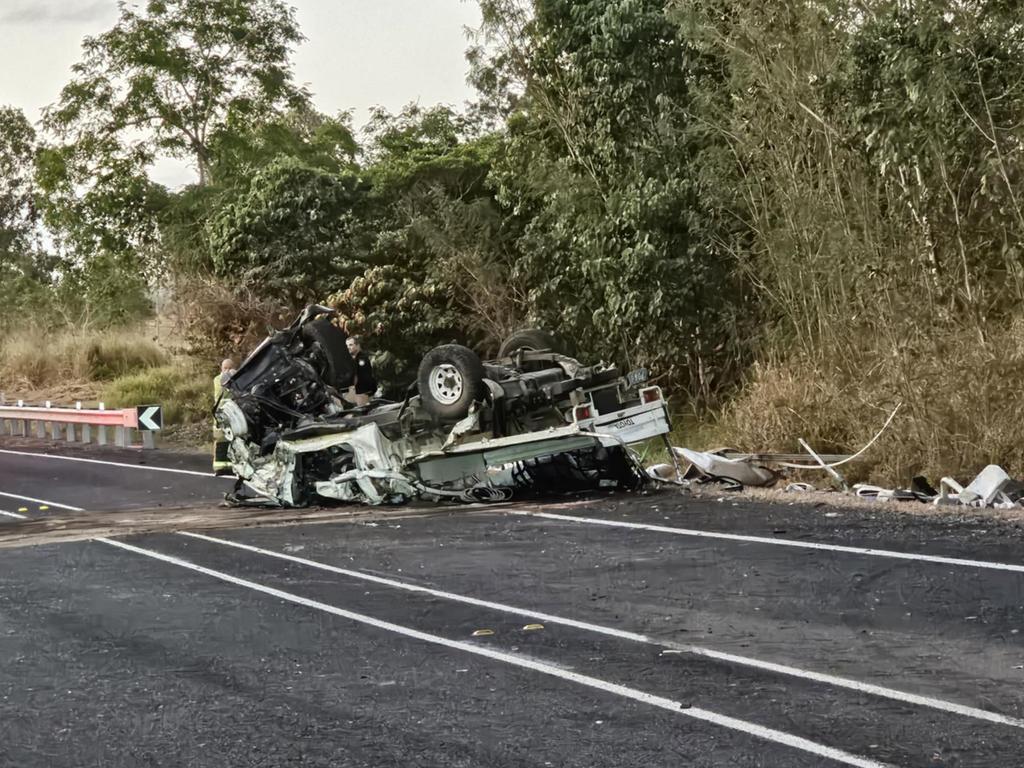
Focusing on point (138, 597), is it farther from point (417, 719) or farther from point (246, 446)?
point (246, 446)

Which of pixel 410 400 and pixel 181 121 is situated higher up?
pixel 181 121

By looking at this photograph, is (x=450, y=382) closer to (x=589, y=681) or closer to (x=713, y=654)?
(x=713, y=654)

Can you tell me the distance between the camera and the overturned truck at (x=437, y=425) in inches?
503

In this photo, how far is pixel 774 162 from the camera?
1623 cm

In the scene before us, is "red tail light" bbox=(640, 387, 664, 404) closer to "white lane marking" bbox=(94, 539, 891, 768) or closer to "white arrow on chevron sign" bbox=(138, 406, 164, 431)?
"white lane marking" bbox=(94, 539, 891, 768)

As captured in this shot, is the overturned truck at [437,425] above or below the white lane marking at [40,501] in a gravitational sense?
above

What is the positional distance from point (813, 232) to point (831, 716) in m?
10.6

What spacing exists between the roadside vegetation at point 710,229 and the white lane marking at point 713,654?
→ 5.84 meters

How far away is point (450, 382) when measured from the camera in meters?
13.0

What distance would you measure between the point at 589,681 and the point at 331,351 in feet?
25.8

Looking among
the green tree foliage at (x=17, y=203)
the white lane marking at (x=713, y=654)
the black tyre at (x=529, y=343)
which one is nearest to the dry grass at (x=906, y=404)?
the black tyre at (x=529, y=343)

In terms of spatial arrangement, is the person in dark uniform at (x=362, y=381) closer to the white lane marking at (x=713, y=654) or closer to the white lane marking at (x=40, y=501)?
the white lane marking at (x=40, y=501)

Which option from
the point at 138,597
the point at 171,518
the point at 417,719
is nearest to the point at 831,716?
the point at 417,719

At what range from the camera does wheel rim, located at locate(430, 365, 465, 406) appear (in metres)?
12.9
